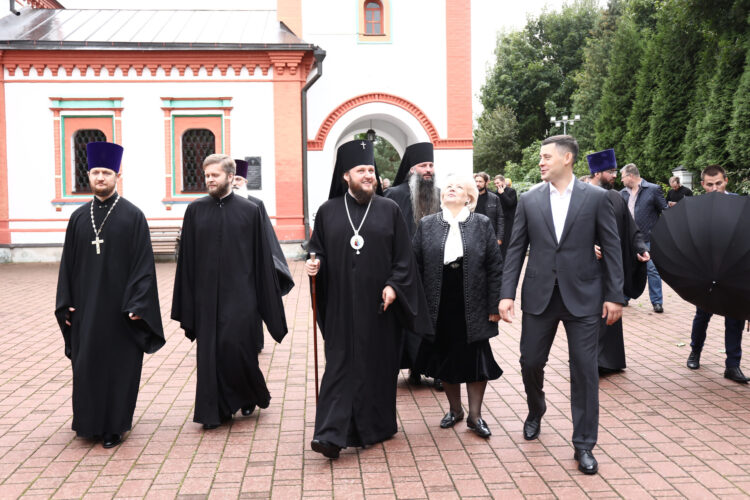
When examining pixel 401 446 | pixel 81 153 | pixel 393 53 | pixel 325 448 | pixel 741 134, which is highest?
pixel 393 53

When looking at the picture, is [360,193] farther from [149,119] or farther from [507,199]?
[149,119]

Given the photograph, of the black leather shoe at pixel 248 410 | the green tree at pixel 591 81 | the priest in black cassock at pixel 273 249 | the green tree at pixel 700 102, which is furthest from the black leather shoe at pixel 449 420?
the green tree at pixel 591 81

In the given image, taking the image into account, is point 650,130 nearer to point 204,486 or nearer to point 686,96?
point 686,96

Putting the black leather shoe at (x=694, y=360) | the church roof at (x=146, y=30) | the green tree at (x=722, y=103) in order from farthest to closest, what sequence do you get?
1. the green tree at (x=722, y=103)
2. the church roof at (x=146, y=30)
3. the black leather shoe at (x=694, y=360)

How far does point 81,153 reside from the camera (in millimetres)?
18312

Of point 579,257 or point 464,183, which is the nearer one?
point 579,257

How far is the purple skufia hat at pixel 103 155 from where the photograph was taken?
16.7 ft

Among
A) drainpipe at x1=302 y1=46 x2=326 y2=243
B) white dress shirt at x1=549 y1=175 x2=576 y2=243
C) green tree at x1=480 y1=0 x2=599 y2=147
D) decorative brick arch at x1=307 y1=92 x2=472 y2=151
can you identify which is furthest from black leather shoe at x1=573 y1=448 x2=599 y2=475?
green tree at x1=480 y1=0 x2=599 y2=147

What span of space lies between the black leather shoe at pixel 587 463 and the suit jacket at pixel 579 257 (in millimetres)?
868

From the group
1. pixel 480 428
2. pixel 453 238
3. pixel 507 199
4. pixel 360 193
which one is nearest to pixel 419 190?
pixel 453 238

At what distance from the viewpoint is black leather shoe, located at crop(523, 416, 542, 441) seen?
4996mm

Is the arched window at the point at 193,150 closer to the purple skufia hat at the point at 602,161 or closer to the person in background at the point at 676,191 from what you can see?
the person in background at the point at 676,191

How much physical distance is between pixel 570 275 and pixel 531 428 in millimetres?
1215

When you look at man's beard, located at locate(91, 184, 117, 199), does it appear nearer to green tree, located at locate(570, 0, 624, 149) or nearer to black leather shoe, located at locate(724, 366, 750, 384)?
black leather shoe, located at locate(724, 366, 750, 384)
